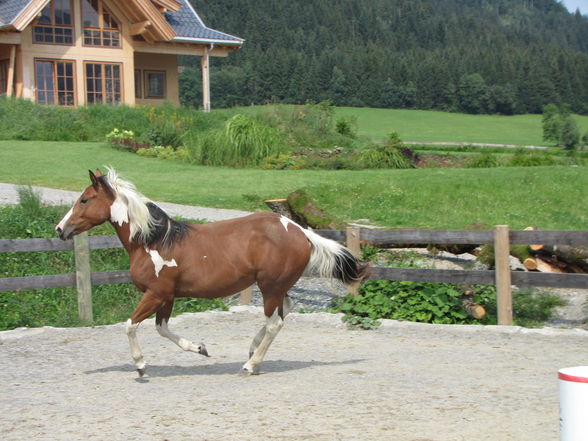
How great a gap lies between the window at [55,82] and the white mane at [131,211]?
99.3 ft

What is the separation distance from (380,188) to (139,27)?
2212cm

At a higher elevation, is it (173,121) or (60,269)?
(173,121)

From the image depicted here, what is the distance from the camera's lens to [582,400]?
3.38 meters

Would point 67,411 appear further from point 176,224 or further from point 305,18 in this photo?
point 305,18

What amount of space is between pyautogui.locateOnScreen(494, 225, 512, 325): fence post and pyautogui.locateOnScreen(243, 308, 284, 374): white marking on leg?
12.1ft

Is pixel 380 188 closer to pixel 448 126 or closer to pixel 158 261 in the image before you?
pixel 158 261

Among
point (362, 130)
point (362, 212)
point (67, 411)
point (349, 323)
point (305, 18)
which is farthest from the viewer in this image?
point (305, 18)

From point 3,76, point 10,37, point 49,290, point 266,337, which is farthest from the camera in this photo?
point 3,76

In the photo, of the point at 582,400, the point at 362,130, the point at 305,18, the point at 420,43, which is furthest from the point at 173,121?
the point at 420,43

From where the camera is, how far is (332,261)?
819cm

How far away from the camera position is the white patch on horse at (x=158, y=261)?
7.81 metres

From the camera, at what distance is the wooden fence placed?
1011cm

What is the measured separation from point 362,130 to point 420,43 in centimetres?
9838

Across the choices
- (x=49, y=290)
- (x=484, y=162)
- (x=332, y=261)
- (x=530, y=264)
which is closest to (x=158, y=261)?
(x=332, y=261)
